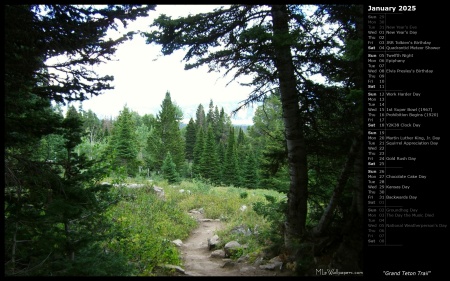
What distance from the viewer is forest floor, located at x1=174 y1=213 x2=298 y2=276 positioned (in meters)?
6.51

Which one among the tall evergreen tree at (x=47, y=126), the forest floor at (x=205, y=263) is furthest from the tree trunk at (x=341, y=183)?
the tall evergreen tree at (x=47, y=126)

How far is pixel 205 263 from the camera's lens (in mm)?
8555

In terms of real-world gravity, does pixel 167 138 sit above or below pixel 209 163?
above

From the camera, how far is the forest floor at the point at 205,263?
6.51 meters

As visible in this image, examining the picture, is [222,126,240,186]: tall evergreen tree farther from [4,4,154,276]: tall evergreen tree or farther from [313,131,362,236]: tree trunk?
[4,4,154,276]: tall evergreen tree

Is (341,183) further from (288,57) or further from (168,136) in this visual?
(168,136)

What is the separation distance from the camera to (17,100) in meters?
4.96

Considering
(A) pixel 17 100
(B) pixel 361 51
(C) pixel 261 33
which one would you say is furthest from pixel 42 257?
(B) pixel 361 51

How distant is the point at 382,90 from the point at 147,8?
15.6 feet

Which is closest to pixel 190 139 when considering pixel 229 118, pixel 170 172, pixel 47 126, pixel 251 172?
pixel 251 172

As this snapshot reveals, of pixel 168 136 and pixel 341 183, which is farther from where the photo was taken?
pixel 168 136

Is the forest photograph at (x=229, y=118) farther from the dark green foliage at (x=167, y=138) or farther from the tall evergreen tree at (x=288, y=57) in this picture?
the dark green foliage at (x=167, y=138)

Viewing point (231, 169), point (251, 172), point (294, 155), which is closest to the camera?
point (294, 155)
